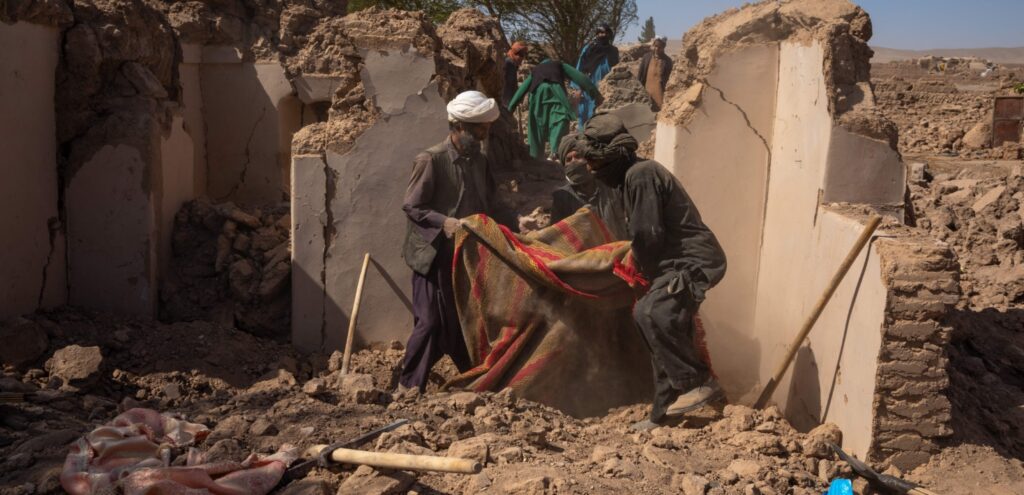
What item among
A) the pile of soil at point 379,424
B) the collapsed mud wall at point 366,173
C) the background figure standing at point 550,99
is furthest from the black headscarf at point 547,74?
the pile of soil at point 379,424

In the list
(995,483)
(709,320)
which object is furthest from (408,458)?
(709,320)

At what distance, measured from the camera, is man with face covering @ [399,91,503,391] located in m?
5.67

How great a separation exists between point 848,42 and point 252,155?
6207mm

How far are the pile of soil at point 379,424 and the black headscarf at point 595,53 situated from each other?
9444mm

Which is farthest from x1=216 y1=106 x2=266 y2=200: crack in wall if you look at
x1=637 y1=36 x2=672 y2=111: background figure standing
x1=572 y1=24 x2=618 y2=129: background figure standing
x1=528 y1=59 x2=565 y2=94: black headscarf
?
x1=637 y1=36 x2=672 y2=111: background figure standing

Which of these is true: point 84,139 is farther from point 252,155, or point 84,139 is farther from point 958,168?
point 958,168

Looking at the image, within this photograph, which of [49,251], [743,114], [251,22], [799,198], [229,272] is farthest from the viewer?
[251,22]

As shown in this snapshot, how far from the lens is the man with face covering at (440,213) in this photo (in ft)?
18.6

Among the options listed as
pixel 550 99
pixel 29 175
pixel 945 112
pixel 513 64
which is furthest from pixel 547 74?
pixel 945 112

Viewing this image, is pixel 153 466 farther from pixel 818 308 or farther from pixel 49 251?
pixel 49 251

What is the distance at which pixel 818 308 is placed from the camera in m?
4.88

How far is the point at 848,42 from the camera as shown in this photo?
5406 millimetres

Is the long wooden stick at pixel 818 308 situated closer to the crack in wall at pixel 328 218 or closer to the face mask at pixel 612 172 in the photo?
the face mask at pixel 612 172

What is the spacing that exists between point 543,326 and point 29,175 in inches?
139
